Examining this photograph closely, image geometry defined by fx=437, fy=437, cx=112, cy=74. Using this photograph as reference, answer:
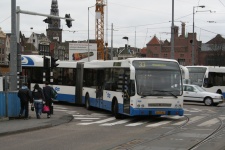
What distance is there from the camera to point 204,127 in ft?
55.3

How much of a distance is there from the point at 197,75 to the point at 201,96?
25.0ft

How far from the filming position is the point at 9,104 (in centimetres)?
1859

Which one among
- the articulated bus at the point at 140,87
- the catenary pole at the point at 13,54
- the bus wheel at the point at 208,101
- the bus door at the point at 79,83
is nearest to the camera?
the articulated bus at the point at 140,87

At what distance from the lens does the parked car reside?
31.4 metres

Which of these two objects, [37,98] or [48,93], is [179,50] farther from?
[37,98]

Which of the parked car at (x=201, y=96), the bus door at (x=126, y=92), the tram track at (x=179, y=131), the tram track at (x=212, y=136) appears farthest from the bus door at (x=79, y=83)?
the tram track at (x=212, y=136)

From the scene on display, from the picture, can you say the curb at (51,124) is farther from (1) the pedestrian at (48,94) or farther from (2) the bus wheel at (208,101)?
(2) the bus wheel at (208,101)

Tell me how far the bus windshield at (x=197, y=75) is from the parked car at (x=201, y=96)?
6247 mm

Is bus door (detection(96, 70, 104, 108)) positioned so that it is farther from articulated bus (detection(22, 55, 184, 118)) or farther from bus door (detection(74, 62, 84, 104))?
bus door (detection(74, 62, 84, 104))

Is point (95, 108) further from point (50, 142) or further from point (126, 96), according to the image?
point (50, 142)

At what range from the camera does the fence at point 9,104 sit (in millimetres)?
18258

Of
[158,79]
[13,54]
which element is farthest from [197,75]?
[13,54]

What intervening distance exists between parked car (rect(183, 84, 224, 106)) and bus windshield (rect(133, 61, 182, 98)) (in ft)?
41.8

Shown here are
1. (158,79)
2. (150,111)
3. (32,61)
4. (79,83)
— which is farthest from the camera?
(32,61)
